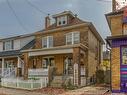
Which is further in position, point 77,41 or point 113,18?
point 77,41

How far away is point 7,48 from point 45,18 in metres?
8.21

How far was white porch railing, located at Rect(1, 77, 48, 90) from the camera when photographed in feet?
89.9

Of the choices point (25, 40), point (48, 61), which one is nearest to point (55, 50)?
point (48, 61)

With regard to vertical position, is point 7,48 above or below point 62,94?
above

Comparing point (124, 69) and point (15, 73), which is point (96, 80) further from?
point (124, 69)

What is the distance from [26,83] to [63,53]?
561cm

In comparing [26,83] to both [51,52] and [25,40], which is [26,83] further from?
[25,40]

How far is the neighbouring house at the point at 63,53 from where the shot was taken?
29375 millimetres

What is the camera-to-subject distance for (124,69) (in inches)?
789

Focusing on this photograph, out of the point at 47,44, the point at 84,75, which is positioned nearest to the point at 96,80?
the point at 84,75

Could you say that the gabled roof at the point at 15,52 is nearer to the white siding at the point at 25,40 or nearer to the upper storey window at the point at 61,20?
the white siding at the point at 25,40

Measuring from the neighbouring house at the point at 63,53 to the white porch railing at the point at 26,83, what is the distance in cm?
23

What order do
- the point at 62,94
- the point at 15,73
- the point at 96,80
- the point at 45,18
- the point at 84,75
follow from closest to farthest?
the point at 62,94 → the point at 84,75 → the point at 96,80 → the point at 15,73 → the point at 45,18

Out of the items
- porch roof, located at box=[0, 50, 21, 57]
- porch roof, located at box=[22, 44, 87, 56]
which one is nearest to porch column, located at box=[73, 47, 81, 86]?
porch roof, located at box=[22, 44, 87, 56]
